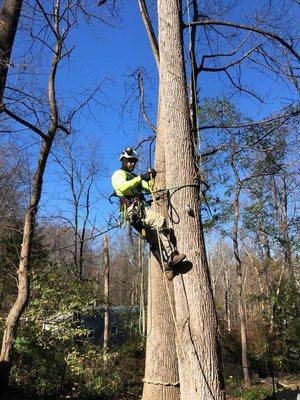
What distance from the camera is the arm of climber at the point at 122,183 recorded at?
4.62 m

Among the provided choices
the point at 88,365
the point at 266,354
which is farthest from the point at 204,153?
the point at 266,354

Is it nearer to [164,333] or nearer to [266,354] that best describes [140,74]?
[164,333]

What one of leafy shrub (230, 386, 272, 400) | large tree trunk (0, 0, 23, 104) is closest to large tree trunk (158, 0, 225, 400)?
large tree trunk (0, 0, 23, 104)

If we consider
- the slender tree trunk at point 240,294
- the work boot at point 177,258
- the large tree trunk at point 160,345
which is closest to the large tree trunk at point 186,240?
the work boot at point 177,258

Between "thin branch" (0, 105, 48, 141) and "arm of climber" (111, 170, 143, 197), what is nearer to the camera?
"arm of climber" (111, 170, 143, 197)

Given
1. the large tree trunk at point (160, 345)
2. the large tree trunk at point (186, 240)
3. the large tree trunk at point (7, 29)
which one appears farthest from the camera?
the large tree trunk at point (7, 29)

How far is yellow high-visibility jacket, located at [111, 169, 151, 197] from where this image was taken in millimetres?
4637

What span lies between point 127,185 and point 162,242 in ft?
2.47

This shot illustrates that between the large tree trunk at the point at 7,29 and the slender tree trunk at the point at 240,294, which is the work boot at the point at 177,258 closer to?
the large tree trunk at the point at 7,29

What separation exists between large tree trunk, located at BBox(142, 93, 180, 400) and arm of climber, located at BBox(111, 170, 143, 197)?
1.52 ft

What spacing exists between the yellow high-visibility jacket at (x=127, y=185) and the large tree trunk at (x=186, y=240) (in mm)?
824

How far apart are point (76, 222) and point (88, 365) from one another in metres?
9.36

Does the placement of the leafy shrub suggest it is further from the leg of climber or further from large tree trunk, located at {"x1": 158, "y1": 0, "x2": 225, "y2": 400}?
large tree trunk, located at {"x1": 158, "y1": 0, "x2": 225, "y2": 400}

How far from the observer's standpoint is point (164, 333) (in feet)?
16.8
